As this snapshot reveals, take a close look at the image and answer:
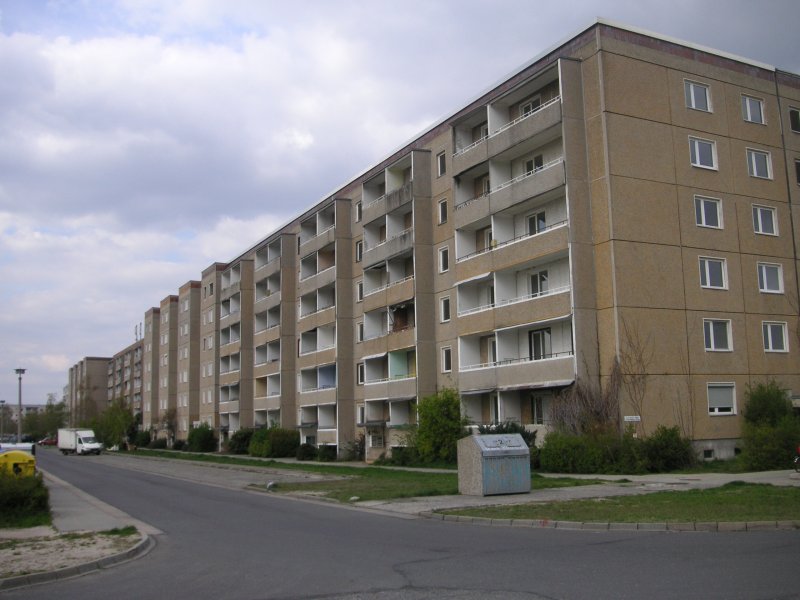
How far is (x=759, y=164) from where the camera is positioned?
115 feet

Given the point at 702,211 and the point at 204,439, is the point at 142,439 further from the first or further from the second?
the point at 702,211

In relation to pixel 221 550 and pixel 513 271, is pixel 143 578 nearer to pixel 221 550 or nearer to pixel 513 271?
pixel 221 550

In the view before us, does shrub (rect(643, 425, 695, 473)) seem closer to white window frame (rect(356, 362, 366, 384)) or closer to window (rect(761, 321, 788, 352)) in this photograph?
window (rect(761, 321, 788, 352))

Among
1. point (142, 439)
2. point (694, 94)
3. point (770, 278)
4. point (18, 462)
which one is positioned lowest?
point (142, 439)

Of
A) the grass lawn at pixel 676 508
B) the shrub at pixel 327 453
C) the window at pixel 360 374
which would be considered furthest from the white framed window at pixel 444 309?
the grass lawn at pixel 676 508

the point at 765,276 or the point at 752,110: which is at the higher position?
the point at 752,110

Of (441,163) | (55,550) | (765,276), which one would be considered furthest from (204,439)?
(55,550)

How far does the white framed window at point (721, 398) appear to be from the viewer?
31.5m

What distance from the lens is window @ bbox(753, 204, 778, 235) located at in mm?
34469

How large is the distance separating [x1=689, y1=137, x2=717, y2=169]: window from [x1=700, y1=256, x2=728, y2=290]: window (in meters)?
3.92

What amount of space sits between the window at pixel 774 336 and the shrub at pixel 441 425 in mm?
13370

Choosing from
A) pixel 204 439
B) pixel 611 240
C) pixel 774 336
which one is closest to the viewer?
pixel 611 240

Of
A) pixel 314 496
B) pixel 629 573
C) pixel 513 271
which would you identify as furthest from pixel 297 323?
pixel 629 573

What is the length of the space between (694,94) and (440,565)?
28.5m
